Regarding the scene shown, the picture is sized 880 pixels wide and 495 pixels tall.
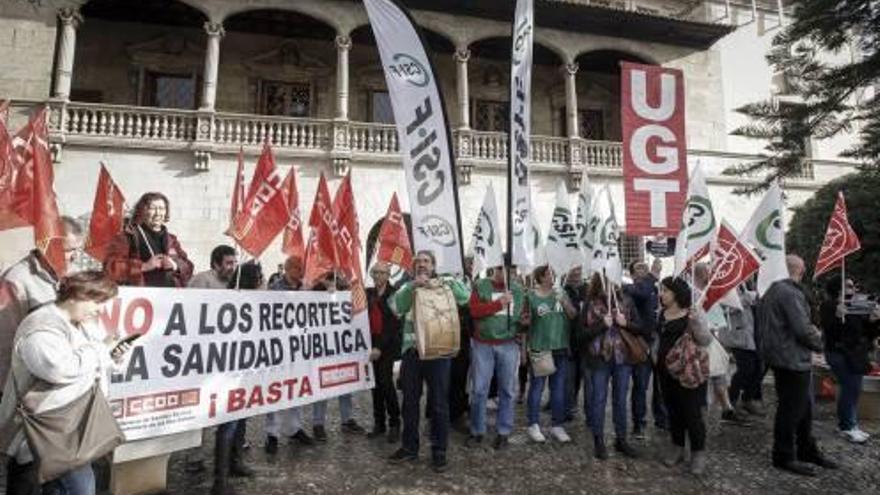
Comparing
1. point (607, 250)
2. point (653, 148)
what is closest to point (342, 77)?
point (607, 250)

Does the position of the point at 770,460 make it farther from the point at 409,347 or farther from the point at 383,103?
the point at 383,103

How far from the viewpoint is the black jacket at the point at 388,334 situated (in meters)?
6.21

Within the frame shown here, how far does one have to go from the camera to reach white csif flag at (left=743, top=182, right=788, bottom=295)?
5.76m

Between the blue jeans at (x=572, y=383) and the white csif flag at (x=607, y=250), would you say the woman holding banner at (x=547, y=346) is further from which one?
the white csif flag at (x=607, y=250)

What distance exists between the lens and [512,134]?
18.4ft

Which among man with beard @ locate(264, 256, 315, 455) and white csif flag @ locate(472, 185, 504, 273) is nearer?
man with beard @ locate(264, 256, 315, 455)

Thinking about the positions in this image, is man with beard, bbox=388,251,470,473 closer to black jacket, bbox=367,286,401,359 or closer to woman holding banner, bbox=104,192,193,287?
black jacket, bbox=367,286,401,359

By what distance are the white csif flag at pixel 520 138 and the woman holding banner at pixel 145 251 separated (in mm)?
3016

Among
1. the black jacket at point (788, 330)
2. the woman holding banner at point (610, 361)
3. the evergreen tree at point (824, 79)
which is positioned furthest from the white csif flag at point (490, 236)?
the evergreen tree at point (824, 79)

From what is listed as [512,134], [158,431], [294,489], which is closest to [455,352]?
[294,489]

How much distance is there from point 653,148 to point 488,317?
2326mm

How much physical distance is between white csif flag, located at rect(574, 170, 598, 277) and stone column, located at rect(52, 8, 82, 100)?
1352 centimetres

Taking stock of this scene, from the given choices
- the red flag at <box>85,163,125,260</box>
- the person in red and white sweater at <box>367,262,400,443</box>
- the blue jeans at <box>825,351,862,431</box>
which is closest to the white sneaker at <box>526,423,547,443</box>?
the person in red and white sweater at <box>367,262,400,443</box>

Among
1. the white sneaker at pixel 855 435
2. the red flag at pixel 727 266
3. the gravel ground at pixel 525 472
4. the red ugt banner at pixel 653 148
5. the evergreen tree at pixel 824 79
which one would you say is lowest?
the gravel ground at pixel 525 472
